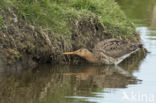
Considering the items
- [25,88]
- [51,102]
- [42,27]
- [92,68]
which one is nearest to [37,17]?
[42,27]

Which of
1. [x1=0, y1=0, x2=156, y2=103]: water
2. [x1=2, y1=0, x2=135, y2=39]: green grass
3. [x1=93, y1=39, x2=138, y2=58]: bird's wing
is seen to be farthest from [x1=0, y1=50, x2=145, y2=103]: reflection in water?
[x1=2, y1=0, x2=135, y2=39]: green grass

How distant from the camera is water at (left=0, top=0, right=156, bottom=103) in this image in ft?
29.7

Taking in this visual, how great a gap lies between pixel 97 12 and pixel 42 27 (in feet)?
6.85

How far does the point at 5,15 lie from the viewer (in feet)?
37.5

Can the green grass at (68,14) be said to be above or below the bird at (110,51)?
above

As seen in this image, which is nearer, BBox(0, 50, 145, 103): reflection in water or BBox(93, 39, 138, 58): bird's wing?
BBox(0, 50, 145, 103): reflection in water

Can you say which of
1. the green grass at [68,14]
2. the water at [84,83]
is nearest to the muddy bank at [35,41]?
the green grass at [68,14]

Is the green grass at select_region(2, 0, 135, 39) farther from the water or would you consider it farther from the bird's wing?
the water

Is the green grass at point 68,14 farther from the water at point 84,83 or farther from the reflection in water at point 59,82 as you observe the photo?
the reflection in water at point 59,82

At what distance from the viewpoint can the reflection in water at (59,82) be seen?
30.0 ft

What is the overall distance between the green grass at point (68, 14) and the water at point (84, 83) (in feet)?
3.05

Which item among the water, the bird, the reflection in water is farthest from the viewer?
the bird

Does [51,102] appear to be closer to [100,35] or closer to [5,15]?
[5,15]

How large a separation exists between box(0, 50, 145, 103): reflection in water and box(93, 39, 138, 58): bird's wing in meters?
0.42
